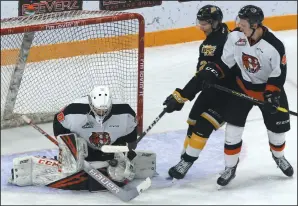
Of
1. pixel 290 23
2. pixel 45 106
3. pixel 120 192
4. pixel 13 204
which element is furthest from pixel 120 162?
pixel 290 23

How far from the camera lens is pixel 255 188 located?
4.49m

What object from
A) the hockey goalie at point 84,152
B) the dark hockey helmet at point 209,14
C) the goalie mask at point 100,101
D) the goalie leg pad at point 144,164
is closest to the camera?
the goalie mask at point 100,101

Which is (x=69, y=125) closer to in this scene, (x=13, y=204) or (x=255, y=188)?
(x=13, y=204)

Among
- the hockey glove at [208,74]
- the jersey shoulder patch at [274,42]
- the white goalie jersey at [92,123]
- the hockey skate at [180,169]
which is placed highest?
the jersey shoulder patch at [274,42]

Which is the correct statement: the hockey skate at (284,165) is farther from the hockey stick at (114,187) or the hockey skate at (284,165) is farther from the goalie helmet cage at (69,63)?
the goalie helmet cage at (69,63)

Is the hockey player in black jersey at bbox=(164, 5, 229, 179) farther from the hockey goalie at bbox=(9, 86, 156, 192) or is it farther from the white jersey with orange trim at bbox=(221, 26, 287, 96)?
the hockey goalie at bbox=(9, 86, 156, 192)

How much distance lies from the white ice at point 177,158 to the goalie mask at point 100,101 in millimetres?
437

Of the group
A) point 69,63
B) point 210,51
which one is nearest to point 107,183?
point 210,51

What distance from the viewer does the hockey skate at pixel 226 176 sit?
445 centimetres

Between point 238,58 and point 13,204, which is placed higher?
point 238,58

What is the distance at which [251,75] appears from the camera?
4336mm

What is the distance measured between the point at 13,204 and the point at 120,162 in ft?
1.88

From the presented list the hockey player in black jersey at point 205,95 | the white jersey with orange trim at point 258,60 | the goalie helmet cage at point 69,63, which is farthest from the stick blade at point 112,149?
the goalie helmet cage at point 69,63

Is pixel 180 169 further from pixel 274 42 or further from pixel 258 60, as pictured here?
pixel 274 42
